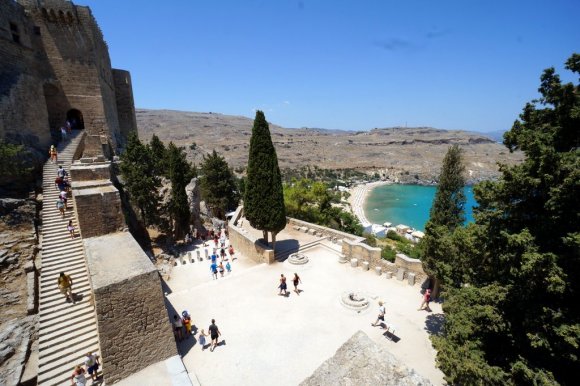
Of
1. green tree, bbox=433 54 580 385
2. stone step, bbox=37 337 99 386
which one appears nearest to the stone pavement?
green tree, bbox=433 54 580 385

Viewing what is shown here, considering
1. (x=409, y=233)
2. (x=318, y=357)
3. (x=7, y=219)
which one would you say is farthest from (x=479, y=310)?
(x=409, y=233)

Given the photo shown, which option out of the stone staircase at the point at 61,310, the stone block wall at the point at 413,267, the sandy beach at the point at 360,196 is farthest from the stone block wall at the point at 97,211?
the sandy beach at the point at 360,196

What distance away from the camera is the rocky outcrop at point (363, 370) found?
3734mm

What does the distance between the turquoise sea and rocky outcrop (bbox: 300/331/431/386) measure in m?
56.1

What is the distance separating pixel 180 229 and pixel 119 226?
7.59m

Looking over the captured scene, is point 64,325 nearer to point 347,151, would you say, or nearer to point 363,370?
point 363,370

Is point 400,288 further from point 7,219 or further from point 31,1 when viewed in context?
point 31,1

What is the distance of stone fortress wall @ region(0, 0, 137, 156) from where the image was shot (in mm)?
16797

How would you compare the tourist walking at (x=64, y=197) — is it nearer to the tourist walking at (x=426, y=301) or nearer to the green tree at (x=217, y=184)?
the green tree at (x=217, y=184)

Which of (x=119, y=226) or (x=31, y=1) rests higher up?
(x=31, y=1)

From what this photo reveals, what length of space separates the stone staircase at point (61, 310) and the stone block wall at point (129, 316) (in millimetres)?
1449

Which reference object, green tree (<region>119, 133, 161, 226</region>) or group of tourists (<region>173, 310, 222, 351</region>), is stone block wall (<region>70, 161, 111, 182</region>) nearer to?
green tree (<region>119, 133, 161, 226</region>)

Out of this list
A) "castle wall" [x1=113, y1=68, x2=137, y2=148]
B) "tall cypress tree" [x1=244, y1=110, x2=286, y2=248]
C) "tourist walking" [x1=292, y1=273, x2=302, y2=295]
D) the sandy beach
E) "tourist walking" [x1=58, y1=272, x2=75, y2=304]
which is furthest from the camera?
the sandy beach

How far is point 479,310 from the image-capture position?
21.2ft
